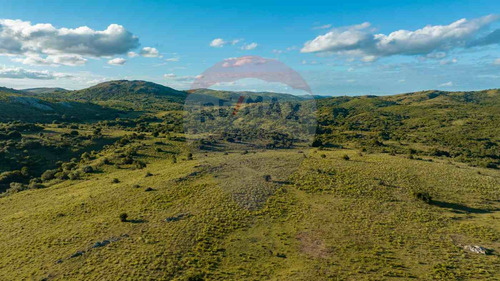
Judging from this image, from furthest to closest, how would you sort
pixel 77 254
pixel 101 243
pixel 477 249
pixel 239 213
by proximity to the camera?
pixel 239 213
pixel 101 243
pixel 77 254
pixel 477 249

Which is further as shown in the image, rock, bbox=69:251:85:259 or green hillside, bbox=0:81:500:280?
rock, bbox=69:251:85:259

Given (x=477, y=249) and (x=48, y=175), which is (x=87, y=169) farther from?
(x=477, y=249)

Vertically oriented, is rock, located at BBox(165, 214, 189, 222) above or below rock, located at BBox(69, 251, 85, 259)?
above

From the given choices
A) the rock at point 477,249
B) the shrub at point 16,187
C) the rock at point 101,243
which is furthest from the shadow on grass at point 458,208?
the shrub at point 16,187

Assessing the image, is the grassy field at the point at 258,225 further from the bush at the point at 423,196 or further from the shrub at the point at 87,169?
the shrub at the point at 87,169

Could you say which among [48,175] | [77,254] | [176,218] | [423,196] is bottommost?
[77,254]

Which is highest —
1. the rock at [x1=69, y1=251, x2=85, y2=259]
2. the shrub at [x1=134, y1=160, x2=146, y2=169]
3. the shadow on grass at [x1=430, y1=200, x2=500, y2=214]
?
the shrub at [x1=134, y1=160, x2=146, y2=169]

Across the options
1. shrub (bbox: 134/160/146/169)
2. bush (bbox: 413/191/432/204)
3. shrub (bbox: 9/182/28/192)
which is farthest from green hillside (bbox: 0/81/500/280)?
shrub (bbox: 134/160/146/169)

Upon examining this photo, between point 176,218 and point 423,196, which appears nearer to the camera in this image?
point 176,218

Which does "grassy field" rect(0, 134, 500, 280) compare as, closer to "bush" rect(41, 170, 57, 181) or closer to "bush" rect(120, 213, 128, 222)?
Answer: "bush" rect(120, 213, 128, 222)

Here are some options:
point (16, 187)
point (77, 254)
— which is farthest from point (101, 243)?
point (16, 187)
